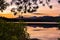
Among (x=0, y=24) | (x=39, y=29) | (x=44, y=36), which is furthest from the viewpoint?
(x=39, y=29)

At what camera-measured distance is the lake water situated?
464 cm

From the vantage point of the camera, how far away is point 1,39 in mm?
2145

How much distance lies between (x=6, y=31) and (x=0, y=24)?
0.15m

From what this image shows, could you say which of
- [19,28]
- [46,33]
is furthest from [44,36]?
[19,28]

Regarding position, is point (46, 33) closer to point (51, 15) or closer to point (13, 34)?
point (51, 15)

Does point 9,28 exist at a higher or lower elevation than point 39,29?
higher

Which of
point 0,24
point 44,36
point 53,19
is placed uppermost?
point 0,24

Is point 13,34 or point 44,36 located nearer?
point 13,34

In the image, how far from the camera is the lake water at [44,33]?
464cm

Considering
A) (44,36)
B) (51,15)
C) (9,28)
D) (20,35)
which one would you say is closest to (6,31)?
(9,28)

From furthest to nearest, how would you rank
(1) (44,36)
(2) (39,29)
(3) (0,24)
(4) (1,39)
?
(2) (39,29) → (1) (44,36) → (3) (0,24) → (4) (1,39)

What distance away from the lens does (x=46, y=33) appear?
4871 mm

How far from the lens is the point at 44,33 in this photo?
4.95 meters

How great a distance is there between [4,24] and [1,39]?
247 millimetres
